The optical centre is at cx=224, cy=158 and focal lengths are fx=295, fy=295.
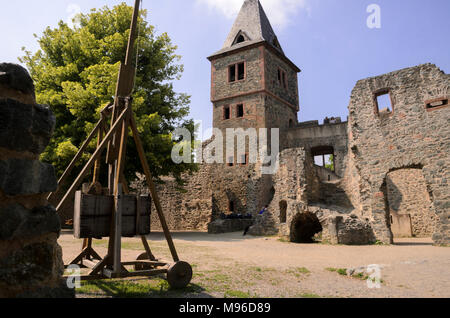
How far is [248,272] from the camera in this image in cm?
530

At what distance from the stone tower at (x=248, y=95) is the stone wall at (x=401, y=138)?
8281 mm

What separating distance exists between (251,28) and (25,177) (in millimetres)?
26002

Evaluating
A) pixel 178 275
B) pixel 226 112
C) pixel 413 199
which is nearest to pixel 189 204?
pixel 226 112

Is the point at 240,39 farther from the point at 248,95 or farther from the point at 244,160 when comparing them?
the point at 244,160

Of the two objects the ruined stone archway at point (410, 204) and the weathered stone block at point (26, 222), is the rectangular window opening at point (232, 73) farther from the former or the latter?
the weathered stone block at point (26, 222)

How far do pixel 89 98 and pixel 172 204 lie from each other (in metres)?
9.77

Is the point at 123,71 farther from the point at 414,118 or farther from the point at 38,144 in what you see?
the point at 414,118

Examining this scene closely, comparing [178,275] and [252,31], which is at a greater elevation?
[252,31]

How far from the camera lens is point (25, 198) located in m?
2.05

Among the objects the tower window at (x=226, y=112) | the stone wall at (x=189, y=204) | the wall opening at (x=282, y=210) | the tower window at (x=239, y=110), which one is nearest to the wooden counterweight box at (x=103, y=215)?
the wall opening at (x=282, y=210)

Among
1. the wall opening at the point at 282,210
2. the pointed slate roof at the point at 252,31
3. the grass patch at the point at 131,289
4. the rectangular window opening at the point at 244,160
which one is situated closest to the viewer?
the grass patch at the point at 131,289

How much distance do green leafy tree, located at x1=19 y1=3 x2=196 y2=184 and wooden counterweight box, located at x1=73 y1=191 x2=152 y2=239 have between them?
8.45 m

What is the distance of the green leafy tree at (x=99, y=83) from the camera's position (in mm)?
12352

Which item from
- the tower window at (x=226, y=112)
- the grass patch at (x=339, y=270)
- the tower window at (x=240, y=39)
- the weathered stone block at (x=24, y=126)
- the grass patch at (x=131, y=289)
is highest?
the tower window at (x=240, y=39)
